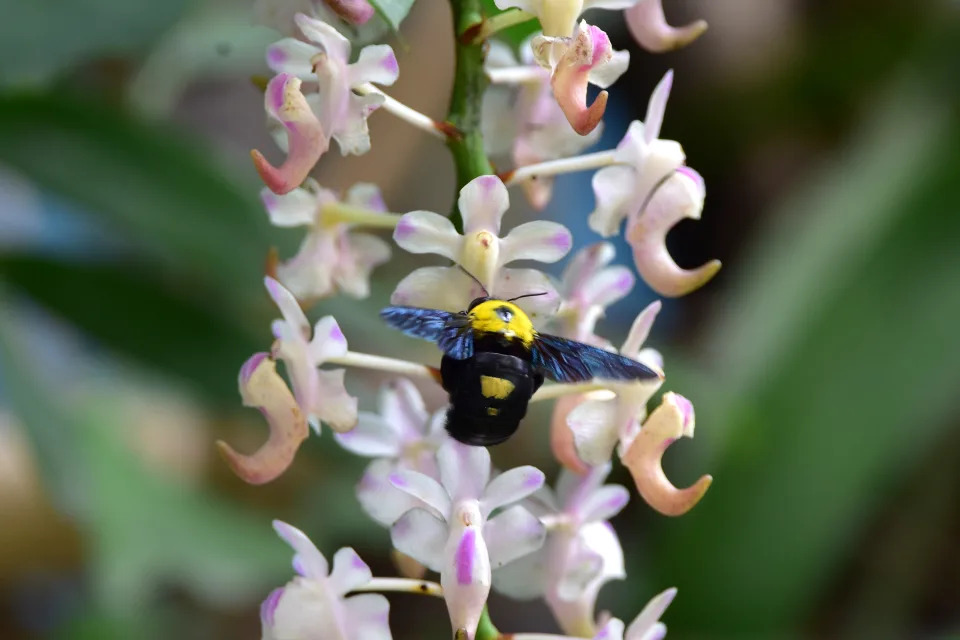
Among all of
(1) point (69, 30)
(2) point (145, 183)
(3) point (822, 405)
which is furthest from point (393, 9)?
(3) point (822, 405)

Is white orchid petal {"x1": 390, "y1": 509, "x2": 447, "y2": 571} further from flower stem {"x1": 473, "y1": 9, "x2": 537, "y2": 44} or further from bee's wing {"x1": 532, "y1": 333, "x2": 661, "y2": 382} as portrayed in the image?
flower stem {"x1": 473, "y1": 9, "x2": 537, "y2": 44}

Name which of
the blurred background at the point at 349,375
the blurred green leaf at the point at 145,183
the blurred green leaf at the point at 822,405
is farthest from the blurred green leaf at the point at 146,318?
the blurred green leaf at the point at 822,405

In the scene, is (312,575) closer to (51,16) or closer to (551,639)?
(551,639)

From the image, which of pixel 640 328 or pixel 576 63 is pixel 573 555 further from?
pixel 576 63

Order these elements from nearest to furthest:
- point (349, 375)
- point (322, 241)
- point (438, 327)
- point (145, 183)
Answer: point (438, 327)
point (322, 241)
point (145, 183)
point (349, 375)

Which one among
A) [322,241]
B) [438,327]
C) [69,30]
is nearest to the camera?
[438,327]

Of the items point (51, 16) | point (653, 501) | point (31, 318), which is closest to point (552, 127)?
point (653, 501)

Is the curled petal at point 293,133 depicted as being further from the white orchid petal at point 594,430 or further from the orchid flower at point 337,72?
the white orchid petal at point 594,430
